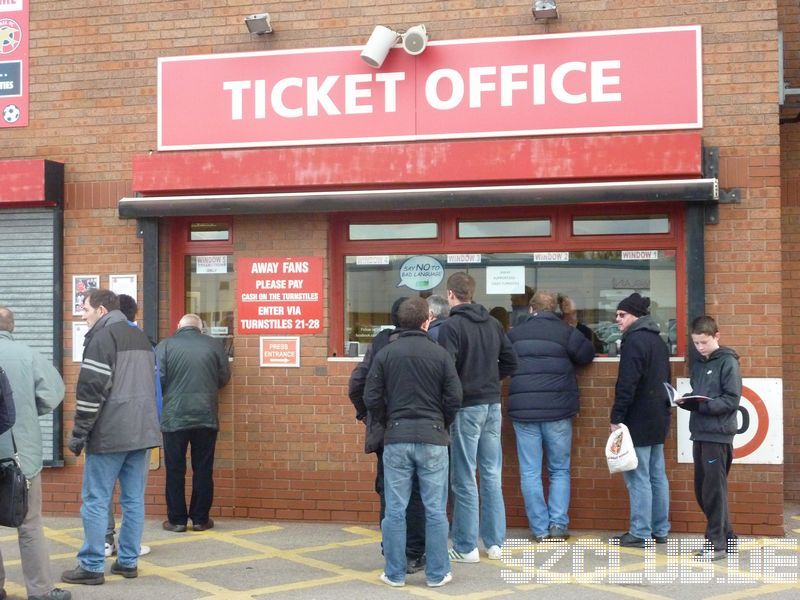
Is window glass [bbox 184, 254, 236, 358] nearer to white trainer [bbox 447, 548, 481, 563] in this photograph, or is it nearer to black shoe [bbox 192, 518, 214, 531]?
black shoe [bbox 192, 518, 214, 531]

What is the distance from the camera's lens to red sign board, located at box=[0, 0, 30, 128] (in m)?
10.0

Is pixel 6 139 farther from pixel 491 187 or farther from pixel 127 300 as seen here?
pixel 491 187

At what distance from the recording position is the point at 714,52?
8.74 metres

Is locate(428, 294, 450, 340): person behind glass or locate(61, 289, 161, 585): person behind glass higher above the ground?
locate(428, 294, 450, 340): person behind glass

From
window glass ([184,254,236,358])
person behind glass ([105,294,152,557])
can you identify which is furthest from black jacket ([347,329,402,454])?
window glass ([184,254,236,358])

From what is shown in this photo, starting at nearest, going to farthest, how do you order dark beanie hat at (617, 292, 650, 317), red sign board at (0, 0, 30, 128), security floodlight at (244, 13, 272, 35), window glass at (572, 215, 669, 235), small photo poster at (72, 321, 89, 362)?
1. dark beanie hat at (617, 292, 650, 317)
2. window glass at (572, 215, 669, 235)
3. security floodlight at (244, 13, 272, 35)
4. small photo poster at (72, 321, 89, 362)
5. red sign board at (0, 0, 30, 128)

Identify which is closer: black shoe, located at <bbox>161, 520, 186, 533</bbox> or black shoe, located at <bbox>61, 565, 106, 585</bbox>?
black shoe, located at <bbox>61, 565, 106, 585</bbox>

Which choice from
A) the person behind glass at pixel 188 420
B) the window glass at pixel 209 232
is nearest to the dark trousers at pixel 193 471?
the person behind glass at pixel 188 420

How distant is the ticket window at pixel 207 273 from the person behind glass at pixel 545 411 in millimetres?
2651

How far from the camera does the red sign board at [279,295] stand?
9.46 metres

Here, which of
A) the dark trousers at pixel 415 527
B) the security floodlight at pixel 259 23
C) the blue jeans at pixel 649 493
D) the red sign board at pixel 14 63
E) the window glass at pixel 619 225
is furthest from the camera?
the red sign board at pixel 14 63

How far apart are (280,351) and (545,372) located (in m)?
2.31

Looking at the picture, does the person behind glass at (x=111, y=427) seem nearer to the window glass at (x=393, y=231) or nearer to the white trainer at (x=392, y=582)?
the white trainer at (x=392, y=582)

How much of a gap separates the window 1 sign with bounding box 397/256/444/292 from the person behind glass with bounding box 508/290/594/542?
3.49ft
